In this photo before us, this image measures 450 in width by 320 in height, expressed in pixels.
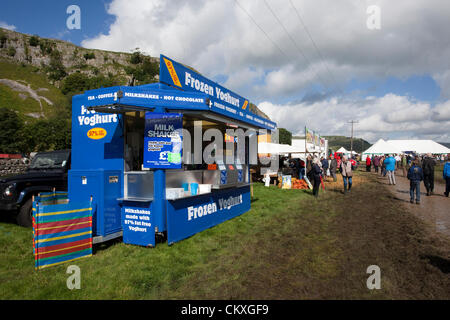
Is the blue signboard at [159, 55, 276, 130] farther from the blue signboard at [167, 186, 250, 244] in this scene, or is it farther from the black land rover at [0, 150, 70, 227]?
the black land rover at [0, 150, 70, 227]

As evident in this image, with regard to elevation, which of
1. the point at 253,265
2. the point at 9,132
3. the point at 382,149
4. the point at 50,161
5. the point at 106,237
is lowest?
the point at 253,265

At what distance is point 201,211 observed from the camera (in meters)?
6.54

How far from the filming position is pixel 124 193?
19.0 feet

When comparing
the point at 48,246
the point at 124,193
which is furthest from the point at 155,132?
the point at 48,246

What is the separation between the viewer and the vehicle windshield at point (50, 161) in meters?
8.23

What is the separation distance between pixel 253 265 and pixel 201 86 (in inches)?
184

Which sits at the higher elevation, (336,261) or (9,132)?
(9,132)

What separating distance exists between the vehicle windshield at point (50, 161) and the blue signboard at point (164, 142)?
4256 mm

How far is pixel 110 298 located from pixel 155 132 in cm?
312

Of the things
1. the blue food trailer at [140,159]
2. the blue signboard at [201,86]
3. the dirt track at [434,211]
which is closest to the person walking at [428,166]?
the dirt track at [434,211]

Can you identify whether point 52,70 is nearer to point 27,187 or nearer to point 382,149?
point 382,149

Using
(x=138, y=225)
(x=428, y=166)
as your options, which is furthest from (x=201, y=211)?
(x=428, y=166)

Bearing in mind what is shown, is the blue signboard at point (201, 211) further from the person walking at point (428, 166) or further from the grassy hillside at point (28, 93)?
the grassy hillside at point (28, 93)

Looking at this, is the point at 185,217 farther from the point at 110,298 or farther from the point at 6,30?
the point at 6,30
